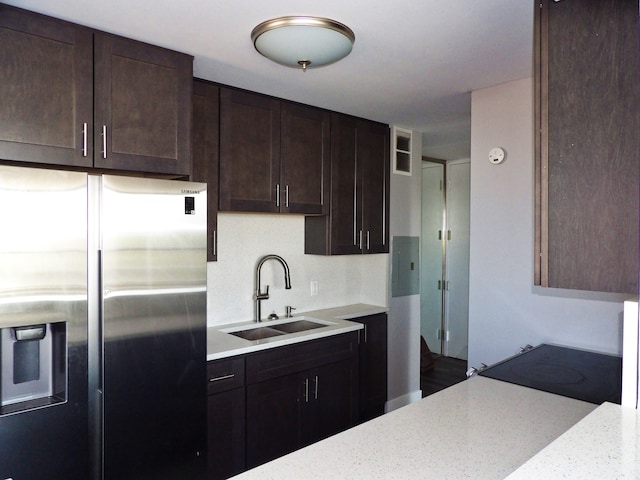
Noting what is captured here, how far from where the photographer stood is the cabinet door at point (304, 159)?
10.2ft

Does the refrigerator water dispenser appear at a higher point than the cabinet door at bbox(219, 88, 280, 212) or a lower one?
lower

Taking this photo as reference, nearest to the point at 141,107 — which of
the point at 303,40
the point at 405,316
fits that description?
the point at 303,40

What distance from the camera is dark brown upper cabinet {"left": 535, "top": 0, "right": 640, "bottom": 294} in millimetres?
1180

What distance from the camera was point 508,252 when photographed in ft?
8.97

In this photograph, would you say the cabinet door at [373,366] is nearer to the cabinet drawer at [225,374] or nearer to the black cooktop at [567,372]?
the cabinet drawer at [225,374]

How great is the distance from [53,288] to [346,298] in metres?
2.55

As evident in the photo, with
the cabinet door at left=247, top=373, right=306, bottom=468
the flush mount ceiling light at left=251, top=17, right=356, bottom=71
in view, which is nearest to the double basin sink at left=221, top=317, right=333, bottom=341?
the cabinet door at left=247, top=373, right=306, bottom=468

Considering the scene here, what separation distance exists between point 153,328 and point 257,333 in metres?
1.18

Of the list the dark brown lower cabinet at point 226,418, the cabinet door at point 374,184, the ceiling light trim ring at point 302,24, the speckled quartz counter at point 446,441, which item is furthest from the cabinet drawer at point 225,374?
the ceiling light trim ring at point 302,24

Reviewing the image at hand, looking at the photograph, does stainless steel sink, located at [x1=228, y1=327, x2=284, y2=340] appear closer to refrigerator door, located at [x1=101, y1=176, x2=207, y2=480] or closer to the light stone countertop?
the light stone countertop

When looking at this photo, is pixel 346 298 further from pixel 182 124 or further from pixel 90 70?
pixel 90 70

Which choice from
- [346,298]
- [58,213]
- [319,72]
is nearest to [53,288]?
[58,213]

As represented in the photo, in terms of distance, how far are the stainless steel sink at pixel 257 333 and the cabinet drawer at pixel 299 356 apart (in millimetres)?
311

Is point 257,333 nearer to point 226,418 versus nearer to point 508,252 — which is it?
point 226,418
